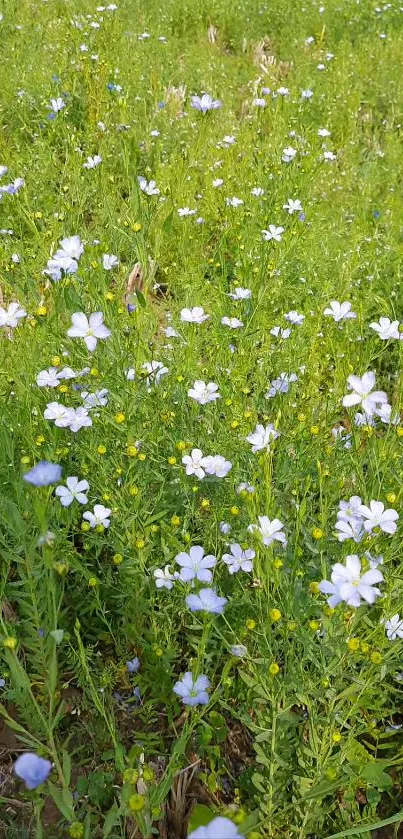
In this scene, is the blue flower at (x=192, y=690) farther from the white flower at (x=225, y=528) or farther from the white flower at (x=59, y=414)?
the white flower at (x=59, y=414)

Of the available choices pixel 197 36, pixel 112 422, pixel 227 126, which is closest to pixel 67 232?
pixel 112 422

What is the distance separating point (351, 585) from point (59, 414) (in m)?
1.03

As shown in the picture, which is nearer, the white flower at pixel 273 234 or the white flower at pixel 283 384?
the white flower at pixel 283 384

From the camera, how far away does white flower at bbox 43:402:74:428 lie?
182cm

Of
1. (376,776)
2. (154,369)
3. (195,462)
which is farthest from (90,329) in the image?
(376,776)

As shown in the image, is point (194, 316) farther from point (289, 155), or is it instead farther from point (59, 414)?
point (289, 155)

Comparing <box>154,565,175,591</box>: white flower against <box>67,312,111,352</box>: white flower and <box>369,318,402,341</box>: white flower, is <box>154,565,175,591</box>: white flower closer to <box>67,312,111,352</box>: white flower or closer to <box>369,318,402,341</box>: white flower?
<box>67,312,111,352</box>: white flower

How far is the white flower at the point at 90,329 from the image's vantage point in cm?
175

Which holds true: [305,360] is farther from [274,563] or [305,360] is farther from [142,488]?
[274,563]

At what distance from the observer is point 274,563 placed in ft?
4.29

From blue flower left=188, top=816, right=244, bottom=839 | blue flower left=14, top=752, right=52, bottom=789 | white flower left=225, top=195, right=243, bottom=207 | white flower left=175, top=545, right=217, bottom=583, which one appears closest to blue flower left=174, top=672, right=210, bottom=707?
white flower left=175, top=545, right=217, bottom=583

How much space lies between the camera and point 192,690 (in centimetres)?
137

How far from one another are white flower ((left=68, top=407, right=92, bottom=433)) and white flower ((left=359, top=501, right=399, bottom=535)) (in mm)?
826

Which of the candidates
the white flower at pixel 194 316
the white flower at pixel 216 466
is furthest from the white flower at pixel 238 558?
the white flower at pixel 194 316
